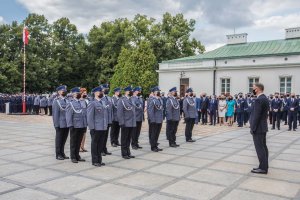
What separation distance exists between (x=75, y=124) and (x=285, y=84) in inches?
942

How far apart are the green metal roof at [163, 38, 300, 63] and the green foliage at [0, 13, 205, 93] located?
10.8m

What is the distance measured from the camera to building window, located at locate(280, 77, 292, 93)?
28.0m

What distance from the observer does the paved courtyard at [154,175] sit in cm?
585

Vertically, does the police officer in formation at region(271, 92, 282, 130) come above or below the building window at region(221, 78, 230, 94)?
below

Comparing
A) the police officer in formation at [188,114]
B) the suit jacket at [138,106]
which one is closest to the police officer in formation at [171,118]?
the suit jacket at [138,106]

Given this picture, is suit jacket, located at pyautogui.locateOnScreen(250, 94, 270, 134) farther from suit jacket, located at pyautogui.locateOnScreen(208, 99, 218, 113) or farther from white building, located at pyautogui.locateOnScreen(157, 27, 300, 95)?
white building, located at pyautogui.locateOnScreen(157, 27, 300, 95)

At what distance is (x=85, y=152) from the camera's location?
9867 millimetres

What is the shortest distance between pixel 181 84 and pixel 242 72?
691 cm

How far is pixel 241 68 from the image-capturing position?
30.9 metres

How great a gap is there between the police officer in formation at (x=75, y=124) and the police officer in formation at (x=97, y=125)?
0.49 meters

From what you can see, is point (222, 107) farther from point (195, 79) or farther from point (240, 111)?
point (195, 79)

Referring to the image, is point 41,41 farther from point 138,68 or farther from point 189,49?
point 189,49

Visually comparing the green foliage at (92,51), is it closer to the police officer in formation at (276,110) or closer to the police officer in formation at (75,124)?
the police officer in formation at (276,110)

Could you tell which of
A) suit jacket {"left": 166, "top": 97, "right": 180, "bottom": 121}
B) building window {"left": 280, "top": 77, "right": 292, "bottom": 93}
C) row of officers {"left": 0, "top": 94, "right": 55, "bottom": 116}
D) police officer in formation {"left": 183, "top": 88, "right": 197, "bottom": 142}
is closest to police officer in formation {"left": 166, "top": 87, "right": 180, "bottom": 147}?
suit jacket {"left": 166, "top": 97, "right": 180, "bottom": 121}
